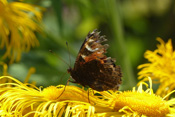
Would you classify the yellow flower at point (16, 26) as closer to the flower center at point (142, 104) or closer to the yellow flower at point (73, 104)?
the yellow flower at point (73, 104)

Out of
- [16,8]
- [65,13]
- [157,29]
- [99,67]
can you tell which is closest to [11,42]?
[16,8]

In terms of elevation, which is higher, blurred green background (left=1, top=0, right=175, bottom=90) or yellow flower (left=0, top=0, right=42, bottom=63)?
blurred green background (left=1, top=0, right=175, bottom=90)

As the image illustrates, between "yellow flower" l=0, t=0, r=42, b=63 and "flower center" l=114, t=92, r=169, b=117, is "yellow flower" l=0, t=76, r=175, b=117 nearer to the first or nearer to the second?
"flower center" l=114, t=92, r=169, b=117

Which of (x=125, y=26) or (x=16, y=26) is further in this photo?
(x=125, y=26)

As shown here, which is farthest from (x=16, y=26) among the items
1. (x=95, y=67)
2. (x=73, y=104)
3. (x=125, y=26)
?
(x=125, y=26)

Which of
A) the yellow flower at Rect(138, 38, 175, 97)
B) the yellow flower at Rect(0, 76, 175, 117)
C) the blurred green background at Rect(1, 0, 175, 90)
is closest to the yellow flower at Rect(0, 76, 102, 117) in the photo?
the yellow flower at Rect(0, 76, 175, 117)

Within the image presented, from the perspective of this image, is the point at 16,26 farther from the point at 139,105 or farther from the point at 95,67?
the point at 139,105

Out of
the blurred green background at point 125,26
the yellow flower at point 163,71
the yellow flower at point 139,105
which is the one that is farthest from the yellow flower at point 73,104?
the blurred green background at point 125,26

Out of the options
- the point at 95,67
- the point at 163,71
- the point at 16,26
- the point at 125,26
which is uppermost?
the point at 125,26
